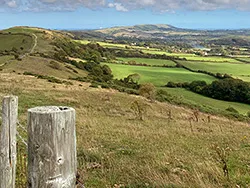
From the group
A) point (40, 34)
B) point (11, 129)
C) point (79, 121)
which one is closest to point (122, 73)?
point (40, 34)

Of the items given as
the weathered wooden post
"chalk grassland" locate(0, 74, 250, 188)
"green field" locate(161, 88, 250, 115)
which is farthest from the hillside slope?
the weathered wooden post

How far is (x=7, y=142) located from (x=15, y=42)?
101832mm

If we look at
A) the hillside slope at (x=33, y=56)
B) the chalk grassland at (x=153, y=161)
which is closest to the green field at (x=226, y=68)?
the hillside slope at (x=33, y=56)

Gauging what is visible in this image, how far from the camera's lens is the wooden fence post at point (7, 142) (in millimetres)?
3508

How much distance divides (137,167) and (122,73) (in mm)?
73691

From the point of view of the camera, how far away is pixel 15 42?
98188 mm

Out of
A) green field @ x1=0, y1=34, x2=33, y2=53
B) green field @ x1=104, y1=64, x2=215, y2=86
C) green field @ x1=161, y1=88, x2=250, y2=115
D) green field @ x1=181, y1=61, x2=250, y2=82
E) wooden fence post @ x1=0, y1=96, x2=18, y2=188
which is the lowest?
green field @ x1=161, y1=88, x2=250, y2=115

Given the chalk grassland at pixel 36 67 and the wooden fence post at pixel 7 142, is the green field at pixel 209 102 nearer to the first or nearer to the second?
the chalk grassland at pixel 36 67

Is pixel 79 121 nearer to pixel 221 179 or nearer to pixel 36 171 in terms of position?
pixel 221 179

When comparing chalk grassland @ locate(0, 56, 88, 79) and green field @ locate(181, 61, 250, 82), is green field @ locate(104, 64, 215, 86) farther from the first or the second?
chalk grassland @ locate(0, 56, 88, 79)

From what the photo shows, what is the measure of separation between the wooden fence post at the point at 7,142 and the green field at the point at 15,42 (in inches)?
3334

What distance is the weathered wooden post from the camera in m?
2.53

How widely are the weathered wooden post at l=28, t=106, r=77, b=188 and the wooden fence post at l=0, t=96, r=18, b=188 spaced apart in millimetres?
1037

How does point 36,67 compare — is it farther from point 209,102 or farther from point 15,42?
point 15,42
